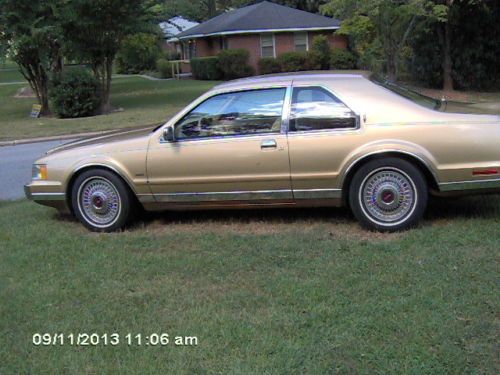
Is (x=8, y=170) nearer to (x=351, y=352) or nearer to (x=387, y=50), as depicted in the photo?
Result: (x=351, y=352)

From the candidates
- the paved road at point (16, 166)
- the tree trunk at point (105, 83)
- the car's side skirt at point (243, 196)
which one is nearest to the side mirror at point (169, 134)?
the car's side skirt at point (243, 196)

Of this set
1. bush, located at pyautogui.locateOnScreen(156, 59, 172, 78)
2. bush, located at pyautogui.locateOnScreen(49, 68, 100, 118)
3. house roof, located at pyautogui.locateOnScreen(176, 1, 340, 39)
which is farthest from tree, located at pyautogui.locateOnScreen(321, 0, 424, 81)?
bush, located at pyautogui.locateOnScreen(156, 59, 172, 78)

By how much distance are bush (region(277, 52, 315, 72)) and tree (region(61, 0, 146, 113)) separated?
50.0ft

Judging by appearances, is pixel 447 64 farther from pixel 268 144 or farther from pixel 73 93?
pixel 268 144

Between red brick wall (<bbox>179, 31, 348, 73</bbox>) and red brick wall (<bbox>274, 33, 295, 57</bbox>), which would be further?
red brick wall (<bbox>274, 33, 295, 57</bbox>)

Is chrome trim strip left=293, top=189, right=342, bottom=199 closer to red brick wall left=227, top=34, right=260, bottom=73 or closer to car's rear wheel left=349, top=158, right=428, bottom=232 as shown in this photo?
car's rear wheel left=349, top=158, right=428, bottom=232

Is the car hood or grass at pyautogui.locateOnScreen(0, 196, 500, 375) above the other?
the car hood

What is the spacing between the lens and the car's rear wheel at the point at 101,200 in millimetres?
5945

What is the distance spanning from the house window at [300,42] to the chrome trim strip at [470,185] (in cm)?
3342

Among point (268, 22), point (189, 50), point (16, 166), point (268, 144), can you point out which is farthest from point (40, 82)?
point (189, 50)

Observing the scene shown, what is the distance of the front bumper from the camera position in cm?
611

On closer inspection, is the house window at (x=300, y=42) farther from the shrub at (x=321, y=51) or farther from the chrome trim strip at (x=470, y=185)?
the chrome trim strip at (x=470, y=185)

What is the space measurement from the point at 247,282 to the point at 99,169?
2.30m

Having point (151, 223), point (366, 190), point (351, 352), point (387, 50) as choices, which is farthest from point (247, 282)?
point (387, 50)
